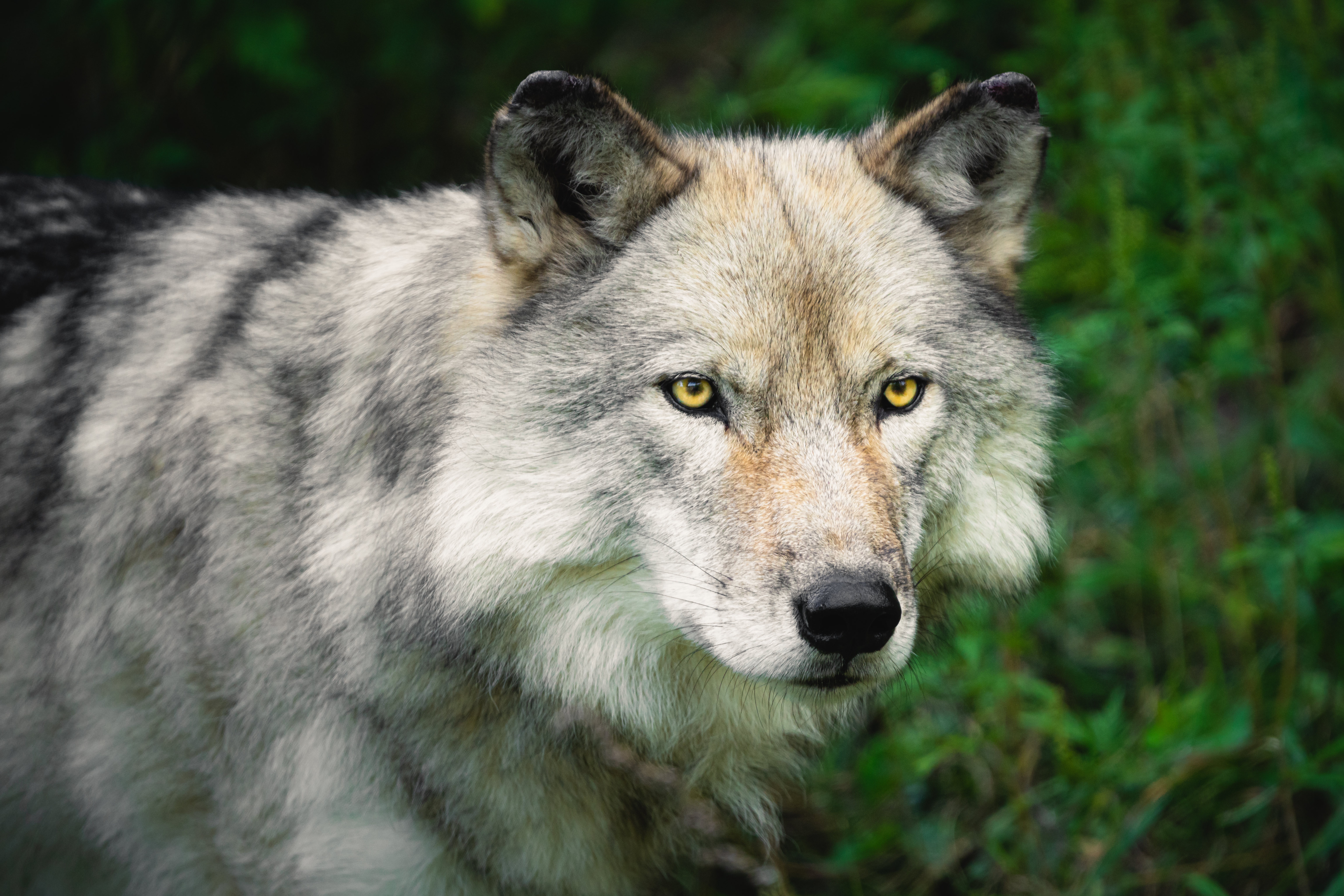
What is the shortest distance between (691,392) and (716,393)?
0.19 ft

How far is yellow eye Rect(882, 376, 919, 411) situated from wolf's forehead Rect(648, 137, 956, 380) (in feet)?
0.27

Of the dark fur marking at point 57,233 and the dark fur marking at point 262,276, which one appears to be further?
the dark fur marking at point 57,233

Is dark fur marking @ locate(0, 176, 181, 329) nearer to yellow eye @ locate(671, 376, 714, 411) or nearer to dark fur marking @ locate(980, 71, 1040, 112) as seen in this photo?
yellow eye @ locate(671, 376, 714, 411)

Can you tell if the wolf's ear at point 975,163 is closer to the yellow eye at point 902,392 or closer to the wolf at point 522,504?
the wolf at point 522,504

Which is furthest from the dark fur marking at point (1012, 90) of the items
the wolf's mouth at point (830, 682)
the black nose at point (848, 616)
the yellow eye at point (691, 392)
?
the wolf's mouth at point (830, 682)

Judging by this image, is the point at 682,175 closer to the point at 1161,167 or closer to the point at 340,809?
the point at 340,809

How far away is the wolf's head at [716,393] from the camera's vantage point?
2252 millimetres

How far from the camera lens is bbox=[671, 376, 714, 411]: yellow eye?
2.39 metres

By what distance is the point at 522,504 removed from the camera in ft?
7.91

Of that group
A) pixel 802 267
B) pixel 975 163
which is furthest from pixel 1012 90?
pixel 802 267

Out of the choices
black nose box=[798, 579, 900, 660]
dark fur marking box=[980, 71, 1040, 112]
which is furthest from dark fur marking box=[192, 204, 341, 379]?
dark fur marking box=[980, 71, 1040, 112]

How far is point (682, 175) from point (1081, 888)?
252cm

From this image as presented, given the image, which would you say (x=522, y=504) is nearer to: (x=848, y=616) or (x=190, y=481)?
(x=848, y=616)

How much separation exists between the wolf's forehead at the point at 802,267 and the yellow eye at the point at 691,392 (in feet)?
0.27
